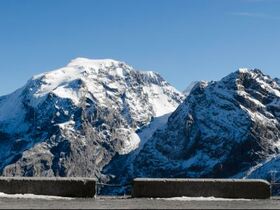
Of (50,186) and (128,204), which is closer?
(128,204)

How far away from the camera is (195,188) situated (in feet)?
104

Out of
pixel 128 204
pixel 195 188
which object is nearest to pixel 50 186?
pixel 128 204

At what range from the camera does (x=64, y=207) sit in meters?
25.5

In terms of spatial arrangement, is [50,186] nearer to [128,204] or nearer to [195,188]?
[128,204]

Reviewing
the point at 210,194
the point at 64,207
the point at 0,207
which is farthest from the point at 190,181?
the point at 0,207

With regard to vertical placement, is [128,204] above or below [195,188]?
below

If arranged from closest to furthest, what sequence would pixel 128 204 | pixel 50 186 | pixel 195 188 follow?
pixel 128 204
pixel 50 186
pixel 195 188

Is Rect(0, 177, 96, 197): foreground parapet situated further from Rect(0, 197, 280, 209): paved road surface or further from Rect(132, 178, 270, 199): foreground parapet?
Rect(132, 178, 270, 199): foreground parapet

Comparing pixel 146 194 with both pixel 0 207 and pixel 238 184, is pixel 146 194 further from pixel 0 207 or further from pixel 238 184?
pixel 0 207

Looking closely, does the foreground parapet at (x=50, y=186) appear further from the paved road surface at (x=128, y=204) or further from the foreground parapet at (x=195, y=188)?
the foreground parapet at (x=195, y=188)

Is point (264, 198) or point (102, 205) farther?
point (264, 198)

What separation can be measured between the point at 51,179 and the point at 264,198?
10935 millimetres

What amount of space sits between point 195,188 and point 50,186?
7.33 metres

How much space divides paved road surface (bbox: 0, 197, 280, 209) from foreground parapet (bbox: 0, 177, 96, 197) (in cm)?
114
